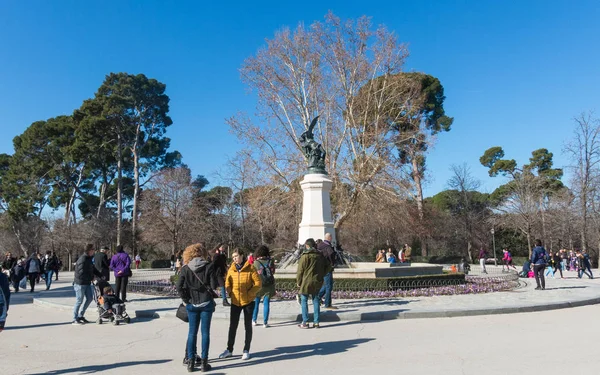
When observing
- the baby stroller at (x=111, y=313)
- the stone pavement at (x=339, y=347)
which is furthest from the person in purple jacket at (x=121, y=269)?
the stone pavement at (x=339, y=347)

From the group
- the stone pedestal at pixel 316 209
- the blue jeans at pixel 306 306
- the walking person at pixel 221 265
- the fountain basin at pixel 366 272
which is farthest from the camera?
the stone pedestal at pixel 316 209

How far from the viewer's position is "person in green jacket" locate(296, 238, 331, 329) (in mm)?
8327

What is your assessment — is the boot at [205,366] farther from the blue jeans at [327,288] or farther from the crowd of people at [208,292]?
the blue jeans at [327,288]

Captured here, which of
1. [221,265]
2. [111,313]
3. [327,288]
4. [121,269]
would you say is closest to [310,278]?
[221,265]

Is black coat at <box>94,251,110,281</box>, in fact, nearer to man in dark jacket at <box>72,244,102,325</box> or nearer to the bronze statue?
man in dark jacket at <box>72,244,102,325</box>

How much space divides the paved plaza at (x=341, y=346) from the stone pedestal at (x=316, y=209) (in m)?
6.48

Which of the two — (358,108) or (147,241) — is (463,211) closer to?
(358,108)

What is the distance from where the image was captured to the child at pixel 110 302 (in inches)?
373

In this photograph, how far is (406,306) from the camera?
35.2ft

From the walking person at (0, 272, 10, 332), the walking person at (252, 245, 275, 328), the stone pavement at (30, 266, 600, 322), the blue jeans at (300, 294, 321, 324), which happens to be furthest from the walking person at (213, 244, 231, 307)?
the walking person at (0, 272, 10, 332)

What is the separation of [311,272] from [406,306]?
3.45 m

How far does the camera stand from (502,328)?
321 inches

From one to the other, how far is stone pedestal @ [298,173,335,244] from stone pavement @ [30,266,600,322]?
4.93m

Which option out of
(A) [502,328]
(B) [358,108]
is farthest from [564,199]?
(A) [502,328]
